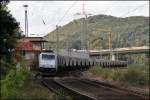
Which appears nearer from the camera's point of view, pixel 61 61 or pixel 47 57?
pixel 47 57

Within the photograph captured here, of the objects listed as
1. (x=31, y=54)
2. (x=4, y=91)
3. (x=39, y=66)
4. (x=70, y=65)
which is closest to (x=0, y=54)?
(x=4, y=91)

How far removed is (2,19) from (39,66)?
121 ft

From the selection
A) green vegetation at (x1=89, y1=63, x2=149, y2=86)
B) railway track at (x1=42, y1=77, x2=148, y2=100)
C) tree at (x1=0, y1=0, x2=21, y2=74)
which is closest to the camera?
railway track at (x1=42, y1=77, x2=148, y2=100)

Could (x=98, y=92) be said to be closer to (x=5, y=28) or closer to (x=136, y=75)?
(x=5, y=28)

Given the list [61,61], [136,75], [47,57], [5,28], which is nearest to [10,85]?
[5,28]

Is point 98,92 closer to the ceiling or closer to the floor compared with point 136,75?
closer to the floor

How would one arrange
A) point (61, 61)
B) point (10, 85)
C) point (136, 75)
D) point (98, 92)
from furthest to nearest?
point (61, 61) → point (136, 75) → point (98, 92) → point (10, 85)

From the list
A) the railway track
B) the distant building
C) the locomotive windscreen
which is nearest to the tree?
the railway track

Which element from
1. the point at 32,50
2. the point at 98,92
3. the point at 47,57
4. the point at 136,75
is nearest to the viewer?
the point at 98,92

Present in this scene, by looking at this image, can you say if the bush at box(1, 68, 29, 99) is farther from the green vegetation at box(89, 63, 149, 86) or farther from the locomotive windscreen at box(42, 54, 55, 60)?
the locomotive windscreen at box(42, 54, 55, 60)

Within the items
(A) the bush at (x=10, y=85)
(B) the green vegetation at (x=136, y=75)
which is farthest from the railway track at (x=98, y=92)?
(A) the bush at (x=10, y=85)

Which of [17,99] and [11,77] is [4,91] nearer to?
[17,99]

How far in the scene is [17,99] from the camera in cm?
1967

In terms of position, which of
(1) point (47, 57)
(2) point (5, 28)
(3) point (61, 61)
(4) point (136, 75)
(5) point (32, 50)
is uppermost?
(2) point (5, 28)
